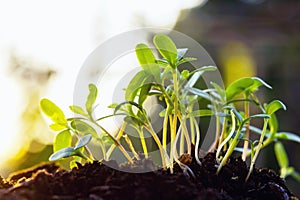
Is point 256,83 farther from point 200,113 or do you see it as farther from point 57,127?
point 57,127

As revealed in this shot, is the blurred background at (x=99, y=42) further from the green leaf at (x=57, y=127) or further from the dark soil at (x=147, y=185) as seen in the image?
the dark soil at (x=147, y=185)

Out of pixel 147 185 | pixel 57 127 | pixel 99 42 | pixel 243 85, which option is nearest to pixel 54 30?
pixel 99 42

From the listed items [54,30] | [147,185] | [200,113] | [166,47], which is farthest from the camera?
[54,30]

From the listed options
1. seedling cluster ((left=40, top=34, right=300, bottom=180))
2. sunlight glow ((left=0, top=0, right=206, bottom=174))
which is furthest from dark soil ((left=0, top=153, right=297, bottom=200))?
sunlight glow ((left=0, top=0, right=206, bottom=174))

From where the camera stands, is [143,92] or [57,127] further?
[57,127]

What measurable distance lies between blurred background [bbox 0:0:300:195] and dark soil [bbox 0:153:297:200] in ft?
2.45

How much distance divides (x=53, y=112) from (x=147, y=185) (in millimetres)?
265

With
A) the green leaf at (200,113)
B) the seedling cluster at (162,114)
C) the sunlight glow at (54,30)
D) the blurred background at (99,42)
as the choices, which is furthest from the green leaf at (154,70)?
the sunlight glow at (54,30)

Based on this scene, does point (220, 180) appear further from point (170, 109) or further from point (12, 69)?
point (12, 69)

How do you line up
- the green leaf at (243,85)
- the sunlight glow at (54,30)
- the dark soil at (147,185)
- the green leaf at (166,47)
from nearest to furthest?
the dark soil at (147,185)
the green leaf at (166,47)
the green leaf at (243,85)
the sunlight glow at (54,30)

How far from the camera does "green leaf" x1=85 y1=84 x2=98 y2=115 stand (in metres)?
0.62

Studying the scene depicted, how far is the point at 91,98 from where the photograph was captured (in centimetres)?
63

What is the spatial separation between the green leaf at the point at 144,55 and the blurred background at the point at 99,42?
2.35 feet

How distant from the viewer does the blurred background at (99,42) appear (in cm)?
200
